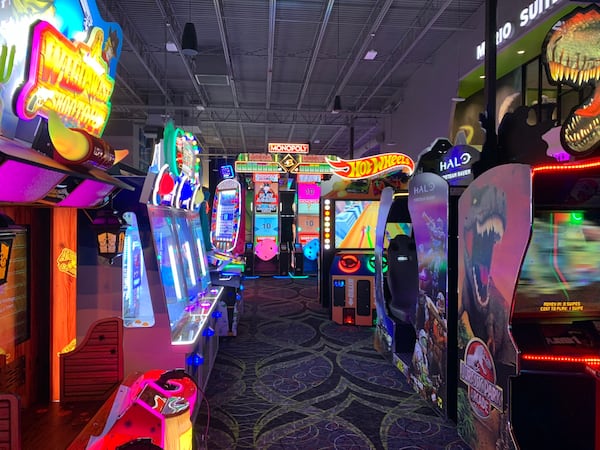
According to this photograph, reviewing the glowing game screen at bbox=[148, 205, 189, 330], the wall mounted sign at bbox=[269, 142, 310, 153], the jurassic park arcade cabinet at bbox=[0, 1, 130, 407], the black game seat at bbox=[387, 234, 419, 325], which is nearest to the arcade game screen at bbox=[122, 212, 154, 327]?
the glowing game screen at bbox=[148, 205, 189, 330]

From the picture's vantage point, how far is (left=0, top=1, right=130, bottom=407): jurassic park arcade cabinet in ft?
5.09

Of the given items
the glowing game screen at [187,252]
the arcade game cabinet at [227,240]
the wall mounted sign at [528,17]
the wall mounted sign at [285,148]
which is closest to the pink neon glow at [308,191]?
the wall mounted sign at [285,148]

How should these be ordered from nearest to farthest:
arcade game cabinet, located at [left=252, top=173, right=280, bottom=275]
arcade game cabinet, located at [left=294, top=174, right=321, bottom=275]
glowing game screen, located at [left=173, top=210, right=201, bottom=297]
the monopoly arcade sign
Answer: the monopoly arcade sign → glowing game screen, located at [left=173, top=210, right=201, bottom=297] → arcade game cabinet, located at [left=252, top=173, right=280, bottom=275] → arcade game cabinet, located at [left=294, top=174, right=321, bottom=275]

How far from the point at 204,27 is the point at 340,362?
19.6 feet

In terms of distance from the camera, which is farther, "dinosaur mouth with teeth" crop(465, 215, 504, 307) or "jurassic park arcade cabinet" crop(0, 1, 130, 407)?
"dinosaur mouth with teeth" crop(465, 215, 504, 307)

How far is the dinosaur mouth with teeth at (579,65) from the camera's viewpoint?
2.29 m

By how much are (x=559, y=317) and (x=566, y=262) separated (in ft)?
1.21

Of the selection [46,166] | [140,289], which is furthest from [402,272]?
[46,166]

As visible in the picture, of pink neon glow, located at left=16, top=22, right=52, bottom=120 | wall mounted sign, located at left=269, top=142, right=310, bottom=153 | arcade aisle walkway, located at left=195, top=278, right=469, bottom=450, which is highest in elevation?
wall mounted sign, located at left=269, top=142, right=310, bottom=153

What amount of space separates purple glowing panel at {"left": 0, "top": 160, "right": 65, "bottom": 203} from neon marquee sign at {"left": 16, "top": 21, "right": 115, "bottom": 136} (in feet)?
0.84

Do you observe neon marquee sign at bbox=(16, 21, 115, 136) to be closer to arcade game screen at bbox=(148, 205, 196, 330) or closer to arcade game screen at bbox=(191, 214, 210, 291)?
arcade game screen at bbox=(148, 205, 196, 330)

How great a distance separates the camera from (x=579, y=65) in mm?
2449

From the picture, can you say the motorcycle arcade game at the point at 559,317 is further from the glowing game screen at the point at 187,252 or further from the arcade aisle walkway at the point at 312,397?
the glowing game screen at the point at 187,252

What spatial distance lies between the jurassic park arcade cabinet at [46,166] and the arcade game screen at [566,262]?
254 centimetres
